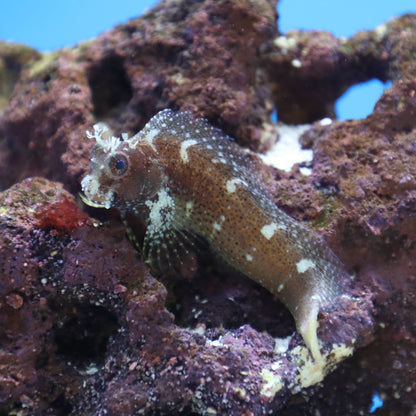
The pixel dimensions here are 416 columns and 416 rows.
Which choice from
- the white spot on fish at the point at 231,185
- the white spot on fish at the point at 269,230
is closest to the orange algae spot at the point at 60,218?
the white spot on fish at the point at 231,185

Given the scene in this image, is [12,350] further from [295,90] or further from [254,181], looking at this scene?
[295,90]

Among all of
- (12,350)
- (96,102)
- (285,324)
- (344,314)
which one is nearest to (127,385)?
(12,350)

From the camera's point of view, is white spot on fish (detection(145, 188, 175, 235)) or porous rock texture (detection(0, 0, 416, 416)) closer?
porous rock texture (detection(0, 0, 416, 416))

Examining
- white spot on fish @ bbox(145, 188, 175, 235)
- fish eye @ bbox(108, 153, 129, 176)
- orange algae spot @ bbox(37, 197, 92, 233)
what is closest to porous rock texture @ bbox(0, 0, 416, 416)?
orange algae spot @ bbox(37, 197, 92, 233)

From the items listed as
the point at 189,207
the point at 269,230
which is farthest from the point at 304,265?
the point at 189,207

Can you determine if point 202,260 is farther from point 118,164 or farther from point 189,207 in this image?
point 118,164

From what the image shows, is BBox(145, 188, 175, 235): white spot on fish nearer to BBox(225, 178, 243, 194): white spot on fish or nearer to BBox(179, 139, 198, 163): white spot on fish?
BBox(179, 139, 198, 163): white spot on fish

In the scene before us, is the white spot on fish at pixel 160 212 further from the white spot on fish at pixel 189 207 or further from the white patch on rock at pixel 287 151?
the white patch on rock at pixel 287 151
